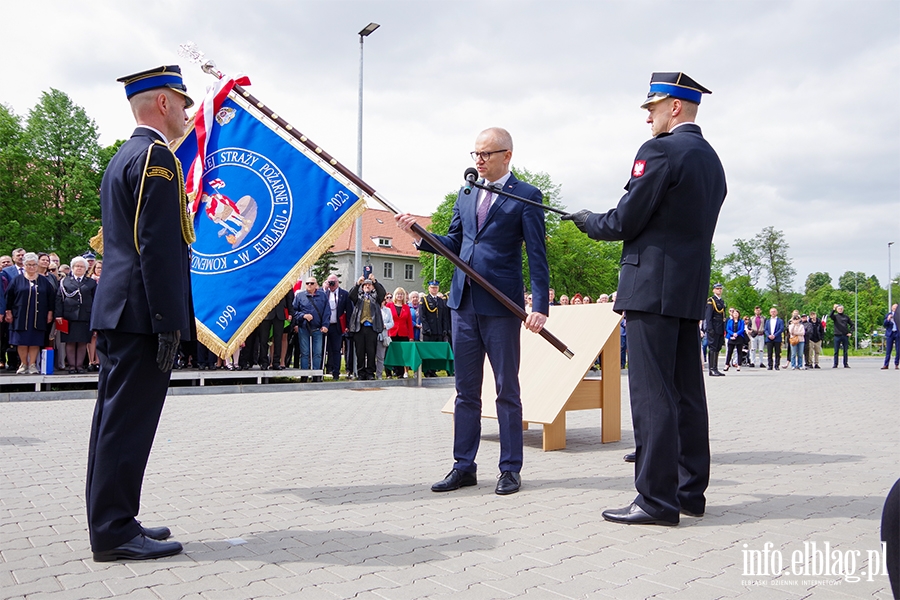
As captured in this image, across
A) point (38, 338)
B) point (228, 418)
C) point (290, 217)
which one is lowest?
point (228, 418)

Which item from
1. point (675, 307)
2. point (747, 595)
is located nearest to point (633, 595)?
point (747, 595)

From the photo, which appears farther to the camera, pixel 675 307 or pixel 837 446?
pixel 837 446

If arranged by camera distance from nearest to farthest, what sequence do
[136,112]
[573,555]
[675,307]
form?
[573,555] < [136,112] < [675,307]

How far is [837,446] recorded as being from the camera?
23.0 feet

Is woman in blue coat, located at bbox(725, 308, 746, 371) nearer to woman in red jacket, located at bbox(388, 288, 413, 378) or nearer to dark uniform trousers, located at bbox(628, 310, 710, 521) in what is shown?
woman in red jacket, located at bbox(388, 288, 413, 378)

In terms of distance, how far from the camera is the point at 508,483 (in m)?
4.90

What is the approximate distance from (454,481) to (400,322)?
1260 centimetres

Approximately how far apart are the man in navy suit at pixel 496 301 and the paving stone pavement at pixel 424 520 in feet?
1.30

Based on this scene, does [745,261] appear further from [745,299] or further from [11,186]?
[11,186]

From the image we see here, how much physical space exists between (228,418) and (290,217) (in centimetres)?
393

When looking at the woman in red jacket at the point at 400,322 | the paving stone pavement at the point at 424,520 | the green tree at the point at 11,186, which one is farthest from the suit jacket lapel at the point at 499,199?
the green tree at the point at 11,186

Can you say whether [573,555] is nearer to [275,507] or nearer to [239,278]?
[275,507]

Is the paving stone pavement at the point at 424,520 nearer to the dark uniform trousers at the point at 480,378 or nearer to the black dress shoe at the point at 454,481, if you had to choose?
the black dress shoe at the point at 454,481

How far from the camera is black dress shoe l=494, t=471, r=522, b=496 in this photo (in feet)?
15.9
